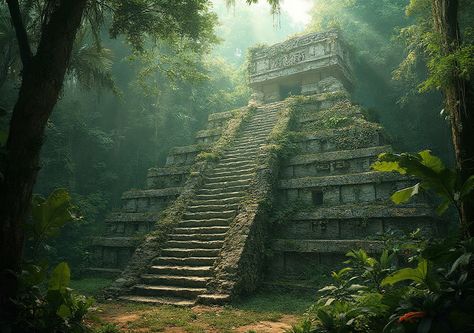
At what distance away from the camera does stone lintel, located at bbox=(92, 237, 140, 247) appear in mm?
11453

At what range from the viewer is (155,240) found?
9.75 meters

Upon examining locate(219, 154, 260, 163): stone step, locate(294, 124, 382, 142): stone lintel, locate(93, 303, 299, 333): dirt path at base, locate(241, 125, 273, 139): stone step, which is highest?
locate(241, 125, 273, 139): stone step

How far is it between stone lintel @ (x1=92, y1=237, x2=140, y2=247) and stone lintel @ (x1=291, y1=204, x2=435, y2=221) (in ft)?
17.6

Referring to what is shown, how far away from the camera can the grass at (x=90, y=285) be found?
905 cm

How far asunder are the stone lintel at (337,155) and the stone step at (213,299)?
5426 mm

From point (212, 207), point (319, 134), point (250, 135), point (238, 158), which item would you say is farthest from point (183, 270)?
point (250, 135)

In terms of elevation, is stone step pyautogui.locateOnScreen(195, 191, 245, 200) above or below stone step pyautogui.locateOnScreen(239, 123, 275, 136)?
below

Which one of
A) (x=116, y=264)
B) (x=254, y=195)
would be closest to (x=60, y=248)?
(x=116, y=264)

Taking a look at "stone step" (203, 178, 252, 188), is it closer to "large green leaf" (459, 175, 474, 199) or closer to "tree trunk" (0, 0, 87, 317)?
"tree trunk" (0, 0, 87, 317)

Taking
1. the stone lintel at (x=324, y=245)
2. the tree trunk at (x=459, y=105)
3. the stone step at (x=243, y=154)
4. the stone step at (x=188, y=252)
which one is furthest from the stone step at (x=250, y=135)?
the tree trunk at (x=459, y=105)

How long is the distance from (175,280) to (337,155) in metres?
6.00

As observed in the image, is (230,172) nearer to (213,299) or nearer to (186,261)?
(186,261)

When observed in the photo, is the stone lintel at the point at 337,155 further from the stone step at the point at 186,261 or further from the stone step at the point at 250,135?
the stone step at the point at 186,261

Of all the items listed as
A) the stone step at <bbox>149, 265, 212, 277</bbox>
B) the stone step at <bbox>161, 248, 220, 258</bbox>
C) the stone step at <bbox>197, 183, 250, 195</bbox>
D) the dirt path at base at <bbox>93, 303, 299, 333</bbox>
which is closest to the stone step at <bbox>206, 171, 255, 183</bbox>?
the stone step at <bbox>197, 183, 250, 195</bbox>
